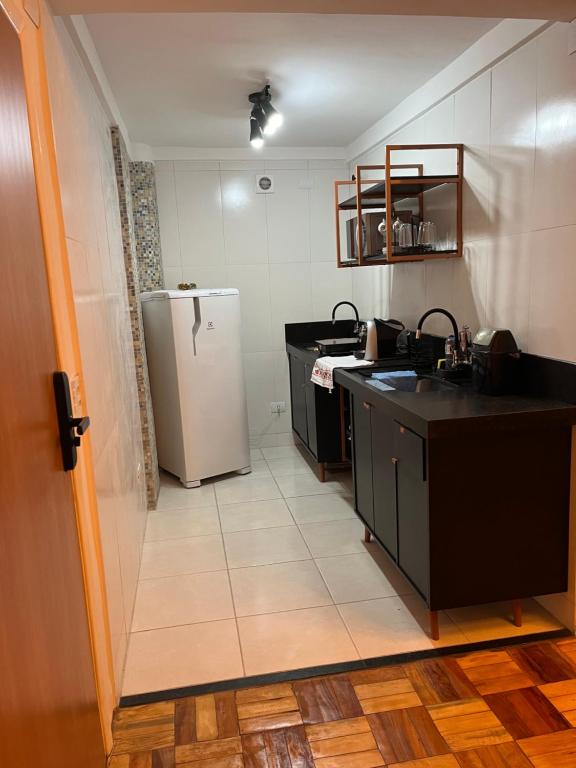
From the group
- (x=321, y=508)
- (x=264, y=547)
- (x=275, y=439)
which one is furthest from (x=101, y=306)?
(x=275, y=439)

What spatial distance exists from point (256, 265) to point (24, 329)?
370 centimetres

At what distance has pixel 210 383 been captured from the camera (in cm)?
402

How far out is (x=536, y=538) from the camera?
214cm

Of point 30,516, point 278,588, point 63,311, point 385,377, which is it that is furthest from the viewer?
point 385,377

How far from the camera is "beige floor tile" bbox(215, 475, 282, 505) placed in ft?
12.4

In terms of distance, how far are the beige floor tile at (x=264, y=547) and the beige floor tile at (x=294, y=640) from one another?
0.50m

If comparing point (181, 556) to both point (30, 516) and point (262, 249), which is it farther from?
point (262, 249)

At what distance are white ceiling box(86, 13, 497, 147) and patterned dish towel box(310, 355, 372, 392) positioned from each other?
1.51 m

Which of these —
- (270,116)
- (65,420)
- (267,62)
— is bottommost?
(65,420)

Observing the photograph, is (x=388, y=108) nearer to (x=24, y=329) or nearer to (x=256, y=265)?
(x=256, y=265)

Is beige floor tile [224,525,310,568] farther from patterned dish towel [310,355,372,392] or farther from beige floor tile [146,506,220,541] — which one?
patterned dish towel [310,355,372,392]

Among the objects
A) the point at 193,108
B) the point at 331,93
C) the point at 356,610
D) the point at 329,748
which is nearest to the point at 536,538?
the point at 356,610

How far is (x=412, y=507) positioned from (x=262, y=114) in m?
2.29

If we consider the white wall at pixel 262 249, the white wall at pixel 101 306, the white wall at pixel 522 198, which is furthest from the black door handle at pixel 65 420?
the white wall at pixel 262 249
